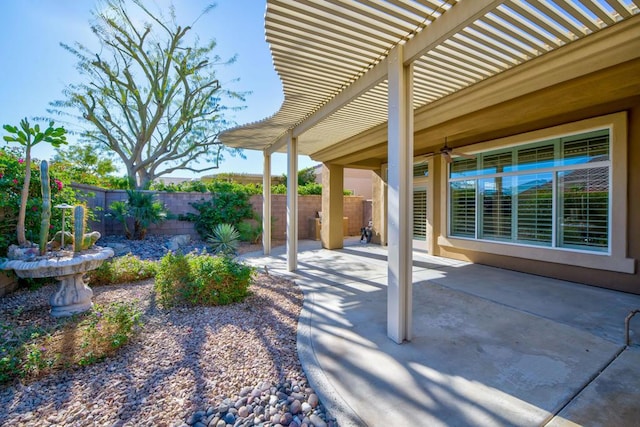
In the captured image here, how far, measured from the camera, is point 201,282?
12.6 ft

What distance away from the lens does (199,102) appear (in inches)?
648

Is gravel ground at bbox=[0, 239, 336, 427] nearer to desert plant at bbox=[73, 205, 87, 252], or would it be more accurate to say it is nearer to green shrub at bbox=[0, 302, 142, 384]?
green shrub at bbox=[0, 302, 142, 384]

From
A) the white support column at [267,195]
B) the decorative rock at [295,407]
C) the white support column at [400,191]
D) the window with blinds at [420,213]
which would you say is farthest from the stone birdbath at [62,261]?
the window with blinds at [420,213]

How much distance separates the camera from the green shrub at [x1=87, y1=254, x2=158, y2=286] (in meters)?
4.75

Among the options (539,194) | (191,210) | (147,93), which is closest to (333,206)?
(191,210)

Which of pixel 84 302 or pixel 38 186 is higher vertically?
pixel 38 186

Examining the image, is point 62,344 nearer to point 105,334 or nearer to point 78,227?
point 105,334

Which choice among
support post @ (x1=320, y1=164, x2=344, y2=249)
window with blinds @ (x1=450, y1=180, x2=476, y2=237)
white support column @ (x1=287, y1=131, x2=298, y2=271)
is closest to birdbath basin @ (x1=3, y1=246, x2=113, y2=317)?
white support column @ (x1=287, y1=131, x2=298, y2=271)

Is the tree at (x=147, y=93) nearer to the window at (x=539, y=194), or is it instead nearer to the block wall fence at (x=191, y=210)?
the block wall fence at (x=191, y=210)

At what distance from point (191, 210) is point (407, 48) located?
8894 mm

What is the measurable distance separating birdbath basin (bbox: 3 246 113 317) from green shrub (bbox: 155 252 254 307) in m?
0.80

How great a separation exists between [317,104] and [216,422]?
4.38m

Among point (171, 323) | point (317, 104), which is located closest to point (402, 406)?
point (171, 323)

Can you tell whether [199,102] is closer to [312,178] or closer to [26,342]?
[312,178]
